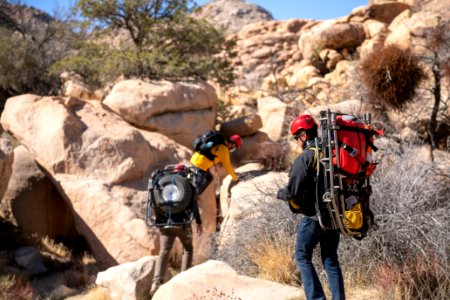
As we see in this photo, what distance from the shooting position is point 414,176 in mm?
6457

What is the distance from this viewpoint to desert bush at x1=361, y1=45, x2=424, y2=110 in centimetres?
870

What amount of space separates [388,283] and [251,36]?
3083 cm

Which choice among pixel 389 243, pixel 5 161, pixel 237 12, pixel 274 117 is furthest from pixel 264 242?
pixel 237 12

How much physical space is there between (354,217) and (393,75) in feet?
18.5

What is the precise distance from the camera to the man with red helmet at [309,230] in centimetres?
396

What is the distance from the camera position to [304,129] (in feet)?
13.9

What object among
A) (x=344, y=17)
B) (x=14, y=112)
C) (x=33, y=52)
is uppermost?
(x=344, y=17)

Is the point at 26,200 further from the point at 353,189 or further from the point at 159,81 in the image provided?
the point at 353,189

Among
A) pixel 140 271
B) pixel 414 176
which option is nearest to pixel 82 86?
pixel 140 271

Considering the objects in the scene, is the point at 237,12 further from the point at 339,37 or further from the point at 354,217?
the point at 354,217

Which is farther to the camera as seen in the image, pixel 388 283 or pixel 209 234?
pixel 209 234

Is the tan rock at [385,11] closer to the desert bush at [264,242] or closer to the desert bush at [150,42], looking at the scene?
the desert bush at [150,42]

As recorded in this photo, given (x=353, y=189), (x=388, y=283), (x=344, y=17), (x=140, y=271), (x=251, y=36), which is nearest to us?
(x=353, y=189)

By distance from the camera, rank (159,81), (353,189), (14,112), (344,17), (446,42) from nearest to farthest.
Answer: (353,189), (14,112), (446,42), (159,81), (344,17)
